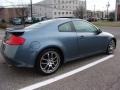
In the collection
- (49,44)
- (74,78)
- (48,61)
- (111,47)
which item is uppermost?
(49,44)

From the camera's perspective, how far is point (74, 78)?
199 inches

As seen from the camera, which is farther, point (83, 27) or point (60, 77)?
point (83, 27)

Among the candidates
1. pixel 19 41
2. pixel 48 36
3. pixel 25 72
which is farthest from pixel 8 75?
pixel 48 36

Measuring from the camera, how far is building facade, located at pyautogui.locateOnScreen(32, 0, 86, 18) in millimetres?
109950

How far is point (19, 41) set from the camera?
495 cm

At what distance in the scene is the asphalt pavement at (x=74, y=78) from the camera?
4.53 meters

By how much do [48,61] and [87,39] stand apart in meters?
1.54

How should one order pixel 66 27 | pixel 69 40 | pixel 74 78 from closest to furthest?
1. pixel 74 78
2. pixel 69 40
3. pixel 66 27

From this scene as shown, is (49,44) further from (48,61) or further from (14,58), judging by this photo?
(14,58)

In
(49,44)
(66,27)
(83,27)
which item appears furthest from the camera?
(83,27)

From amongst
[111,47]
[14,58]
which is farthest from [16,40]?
[111,47]

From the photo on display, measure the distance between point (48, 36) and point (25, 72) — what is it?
114cm

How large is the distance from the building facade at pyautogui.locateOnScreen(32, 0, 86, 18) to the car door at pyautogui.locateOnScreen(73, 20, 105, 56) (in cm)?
10162

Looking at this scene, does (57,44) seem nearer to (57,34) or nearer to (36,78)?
(57,34)
